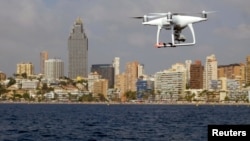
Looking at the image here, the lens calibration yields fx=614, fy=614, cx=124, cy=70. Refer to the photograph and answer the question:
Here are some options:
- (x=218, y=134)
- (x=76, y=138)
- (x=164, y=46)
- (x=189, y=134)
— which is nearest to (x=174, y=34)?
(x=164, y=46)

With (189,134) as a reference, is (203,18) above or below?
above

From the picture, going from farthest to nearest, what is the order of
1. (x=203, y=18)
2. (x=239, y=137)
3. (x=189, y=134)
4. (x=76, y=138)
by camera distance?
(x=189, y=134) < (x=76, y=138) < (x=203, y=18) < (x=239, y=137)

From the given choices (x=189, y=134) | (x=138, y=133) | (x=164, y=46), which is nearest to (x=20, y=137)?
(x=138, y=133)

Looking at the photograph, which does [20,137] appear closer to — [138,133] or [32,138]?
[32,138]

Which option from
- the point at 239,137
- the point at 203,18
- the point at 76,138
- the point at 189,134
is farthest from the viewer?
the point at 189,134

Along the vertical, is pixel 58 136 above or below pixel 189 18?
below

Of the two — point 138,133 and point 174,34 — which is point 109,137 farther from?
point 174,34

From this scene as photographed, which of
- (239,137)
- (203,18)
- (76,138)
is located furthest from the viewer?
(76,138)

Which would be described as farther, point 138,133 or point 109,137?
point 138,133

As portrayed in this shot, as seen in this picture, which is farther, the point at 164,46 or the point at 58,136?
the point at 58,136
